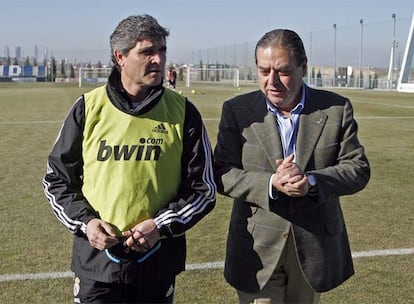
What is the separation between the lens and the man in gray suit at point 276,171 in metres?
2.71

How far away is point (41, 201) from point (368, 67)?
188 ft

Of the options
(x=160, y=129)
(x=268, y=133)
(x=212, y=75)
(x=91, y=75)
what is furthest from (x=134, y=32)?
(x=212, y=75)

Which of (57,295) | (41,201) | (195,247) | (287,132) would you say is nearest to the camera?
(287,132)

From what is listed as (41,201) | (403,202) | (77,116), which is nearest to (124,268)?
(77,116)

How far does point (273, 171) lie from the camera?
279 cm

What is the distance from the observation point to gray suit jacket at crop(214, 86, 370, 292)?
9.07ft

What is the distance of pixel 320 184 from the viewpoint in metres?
2.65

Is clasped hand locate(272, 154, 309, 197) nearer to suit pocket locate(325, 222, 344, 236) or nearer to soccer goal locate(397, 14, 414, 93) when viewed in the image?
suit pocket locate(325, 222, 344, 236)

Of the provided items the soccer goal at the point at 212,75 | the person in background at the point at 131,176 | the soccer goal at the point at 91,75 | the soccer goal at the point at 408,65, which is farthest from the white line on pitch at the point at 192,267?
the soccer goal at the point at 212,75

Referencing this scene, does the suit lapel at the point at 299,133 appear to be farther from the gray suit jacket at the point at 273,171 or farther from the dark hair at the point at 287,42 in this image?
the dark hair at the point at 287,42

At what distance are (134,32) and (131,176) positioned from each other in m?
0.64

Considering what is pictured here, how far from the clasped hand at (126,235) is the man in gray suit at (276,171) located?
1.32 ft

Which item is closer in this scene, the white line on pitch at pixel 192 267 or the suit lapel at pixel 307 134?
the suit lapel at pixel 307 134

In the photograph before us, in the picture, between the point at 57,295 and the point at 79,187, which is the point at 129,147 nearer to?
the point at 79,187
